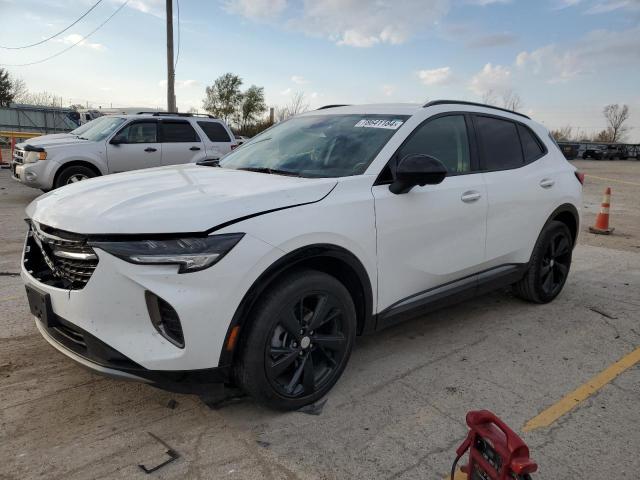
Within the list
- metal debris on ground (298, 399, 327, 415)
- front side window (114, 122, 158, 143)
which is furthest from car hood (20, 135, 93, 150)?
metal debris on ground (298, 399, 327, 415)

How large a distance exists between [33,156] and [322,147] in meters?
8.44

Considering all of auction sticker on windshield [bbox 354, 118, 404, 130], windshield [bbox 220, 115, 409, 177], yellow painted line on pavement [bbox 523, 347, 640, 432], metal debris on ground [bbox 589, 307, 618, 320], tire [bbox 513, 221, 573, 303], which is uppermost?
auction sticker on windshield [bbox 354, 118, 404, 130]

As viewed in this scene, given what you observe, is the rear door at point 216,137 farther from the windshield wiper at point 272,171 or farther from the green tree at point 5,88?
the green tree at point 5,88

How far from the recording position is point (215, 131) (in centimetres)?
1177

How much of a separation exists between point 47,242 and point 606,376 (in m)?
3.65

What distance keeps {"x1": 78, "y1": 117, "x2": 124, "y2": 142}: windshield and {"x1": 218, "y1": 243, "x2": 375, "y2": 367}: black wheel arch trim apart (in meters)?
8.95

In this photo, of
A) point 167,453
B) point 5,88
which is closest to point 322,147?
point 167,453

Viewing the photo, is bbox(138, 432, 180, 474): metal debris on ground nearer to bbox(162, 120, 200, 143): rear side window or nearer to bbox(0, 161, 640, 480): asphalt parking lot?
bbox(0, 161, 640, 480): asphalt parking lot

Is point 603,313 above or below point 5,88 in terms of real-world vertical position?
below

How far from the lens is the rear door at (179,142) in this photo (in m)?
11.0

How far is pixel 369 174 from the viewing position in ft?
10.6

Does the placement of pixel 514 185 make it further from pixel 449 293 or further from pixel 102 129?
pixel 102 129

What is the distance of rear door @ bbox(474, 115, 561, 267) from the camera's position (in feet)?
13.5

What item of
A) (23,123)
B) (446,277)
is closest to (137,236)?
(446,277)
